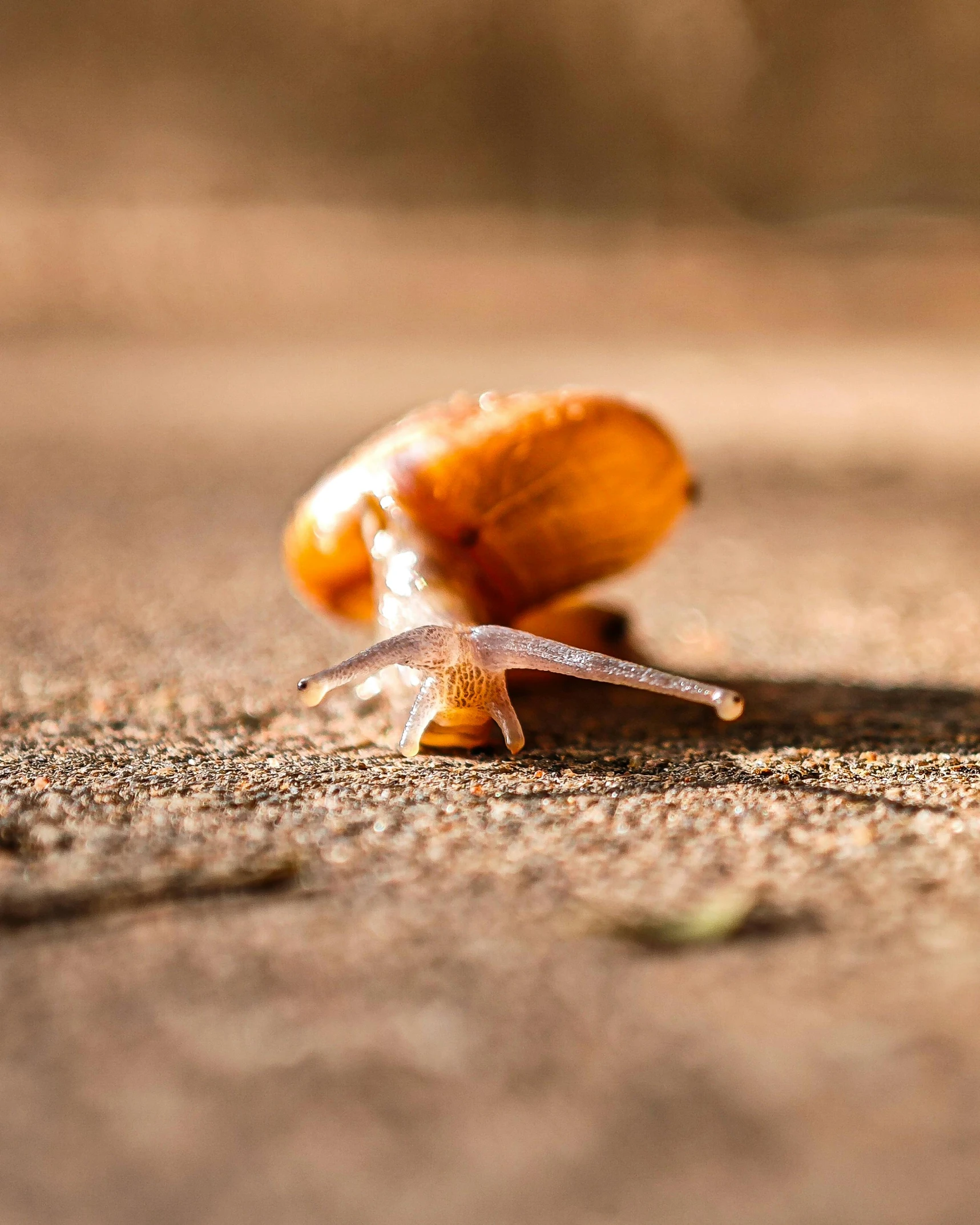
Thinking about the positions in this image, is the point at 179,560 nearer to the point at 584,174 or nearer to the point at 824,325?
the point at 824,325

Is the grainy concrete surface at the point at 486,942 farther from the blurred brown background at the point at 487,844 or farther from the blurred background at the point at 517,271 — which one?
the blurred background at the point at 517,271

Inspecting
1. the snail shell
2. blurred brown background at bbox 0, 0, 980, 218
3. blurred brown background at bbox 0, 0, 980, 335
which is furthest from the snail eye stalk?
blurred brown background at bbox 0, 0, 980, 218

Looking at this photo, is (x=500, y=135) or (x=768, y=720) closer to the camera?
(x=768, y=720)

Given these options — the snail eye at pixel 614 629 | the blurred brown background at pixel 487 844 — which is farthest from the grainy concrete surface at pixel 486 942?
the snail eye at pixel 614 629

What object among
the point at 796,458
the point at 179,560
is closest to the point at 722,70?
the point at 796,458

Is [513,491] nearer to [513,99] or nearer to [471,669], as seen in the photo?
[471,669]

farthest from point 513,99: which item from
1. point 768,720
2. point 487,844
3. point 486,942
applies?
point 486,942
